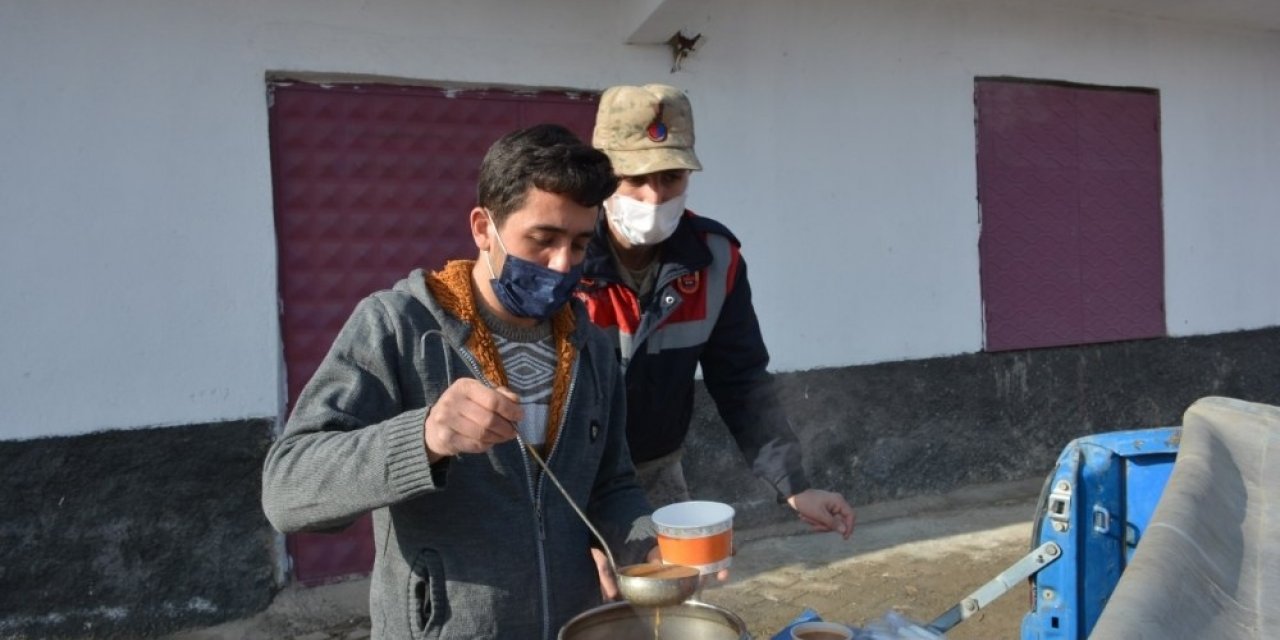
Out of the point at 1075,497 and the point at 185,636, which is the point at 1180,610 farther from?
the point at 185,636

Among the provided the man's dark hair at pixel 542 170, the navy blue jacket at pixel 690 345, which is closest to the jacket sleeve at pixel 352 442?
the man's dark hair at pixel 542 170

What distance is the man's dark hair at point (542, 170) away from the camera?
5.84 ft

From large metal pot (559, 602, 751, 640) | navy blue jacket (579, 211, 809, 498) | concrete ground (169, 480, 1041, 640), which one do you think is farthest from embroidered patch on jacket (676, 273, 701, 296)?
concrete ground (169, 480, 1041, 640)

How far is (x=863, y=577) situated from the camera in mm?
4914

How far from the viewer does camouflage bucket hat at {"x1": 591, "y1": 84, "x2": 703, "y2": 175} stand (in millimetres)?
2498

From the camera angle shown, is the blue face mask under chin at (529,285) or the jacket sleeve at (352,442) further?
the blue face mask under chin at (529,285)

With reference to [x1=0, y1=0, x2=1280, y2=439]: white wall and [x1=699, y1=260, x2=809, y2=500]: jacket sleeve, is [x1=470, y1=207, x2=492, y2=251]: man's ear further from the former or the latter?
[x1=0, y1=0, x2=1280, y2=439]: white wall

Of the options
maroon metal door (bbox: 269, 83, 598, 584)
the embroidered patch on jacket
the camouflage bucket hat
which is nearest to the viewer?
the camouflage bucket hat

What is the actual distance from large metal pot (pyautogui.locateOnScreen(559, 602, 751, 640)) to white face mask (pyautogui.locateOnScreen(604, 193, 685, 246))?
1.13m

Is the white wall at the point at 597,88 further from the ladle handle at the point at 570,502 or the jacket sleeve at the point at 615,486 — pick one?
the ladle handle at the point at 570,502

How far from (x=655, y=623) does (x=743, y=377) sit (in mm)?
1202

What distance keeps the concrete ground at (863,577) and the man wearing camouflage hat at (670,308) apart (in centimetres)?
116

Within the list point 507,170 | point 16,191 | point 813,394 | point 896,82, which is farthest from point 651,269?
point 896,82

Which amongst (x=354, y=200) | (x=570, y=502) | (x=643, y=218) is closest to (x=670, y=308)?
(x=643, y=218)
